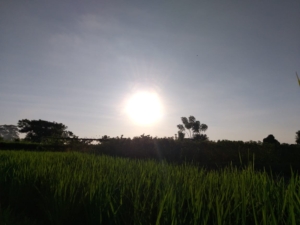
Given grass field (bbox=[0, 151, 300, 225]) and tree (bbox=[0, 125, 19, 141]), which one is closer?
grass field (bbox=[0, 151, 300, 225])

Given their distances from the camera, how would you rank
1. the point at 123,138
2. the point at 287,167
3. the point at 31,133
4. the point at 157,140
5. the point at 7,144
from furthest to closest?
1. the point at 31,133
2. the point at 7,144
3. the point at 123,138
4. the point at 157,140
5. the point at 287,167

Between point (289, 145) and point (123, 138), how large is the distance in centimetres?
685

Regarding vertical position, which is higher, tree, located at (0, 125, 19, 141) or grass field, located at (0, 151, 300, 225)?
tree, located at (0, 125, 19, 141)

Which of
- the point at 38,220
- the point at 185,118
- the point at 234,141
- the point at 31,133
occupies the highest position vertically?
the point at 185,118

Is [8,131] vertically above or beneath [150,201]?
above

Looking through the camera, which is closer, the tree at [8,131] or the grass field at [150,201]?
the grass field at [150,201]

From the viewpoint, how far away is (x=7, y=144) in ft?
48.6

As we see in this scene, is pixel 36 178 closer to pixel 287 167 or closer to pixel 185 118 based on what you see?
pixel 287 167

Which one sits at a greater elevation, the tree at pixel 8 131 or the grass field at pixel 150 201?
the tree at pixel 8 131

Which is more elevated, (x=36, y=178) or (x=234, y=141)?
(x=234, y=141)

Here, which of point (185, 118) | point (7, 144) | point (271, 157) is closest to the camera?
point (271, 157)

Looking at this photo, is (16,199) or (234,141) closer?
(16,199)

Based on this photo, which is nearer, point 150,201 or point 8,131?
point 150,201

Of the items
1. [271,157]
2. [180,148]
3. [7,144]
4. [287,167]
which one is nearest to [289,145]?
[271,157]
